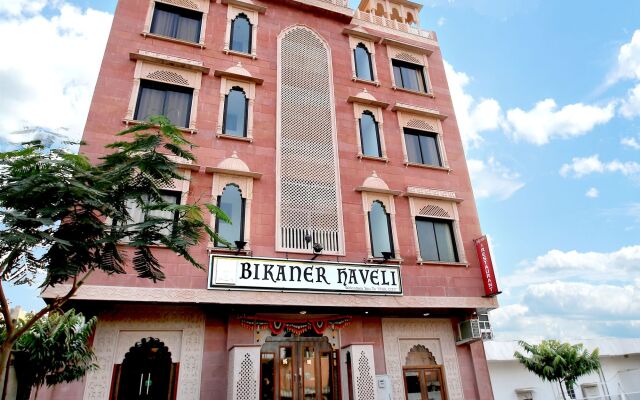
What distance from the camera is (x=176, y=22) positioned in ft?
38.9

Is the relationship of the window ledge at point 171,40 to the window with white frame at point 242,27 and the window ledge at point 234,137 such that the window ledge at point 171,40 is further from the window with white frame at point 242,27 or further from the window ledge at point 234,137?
the window ledge at point 234,137

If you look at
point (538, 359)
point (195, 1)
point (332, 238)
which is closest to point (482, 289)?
point (538, 359)

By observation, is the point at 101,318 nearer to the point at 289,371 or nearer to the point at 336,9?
the point at 289,371

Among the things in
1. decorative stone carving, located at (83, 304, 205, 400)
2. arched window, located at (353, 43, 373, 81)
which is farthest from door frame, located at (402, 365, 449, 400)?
arched window, located at (353, 43, 373, 81)

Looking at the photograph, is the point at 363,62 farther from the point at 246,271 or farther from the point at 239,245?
the point at 246,271

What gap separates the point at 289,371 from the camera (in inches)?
377

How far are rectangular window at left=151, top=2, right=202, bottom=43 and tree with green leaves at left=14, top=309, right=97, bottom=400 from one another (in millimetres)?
8235

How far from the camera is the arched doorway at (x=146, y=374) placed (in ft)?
27.4

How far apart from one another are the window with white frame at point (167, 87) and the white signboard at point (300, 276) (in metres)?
3.90

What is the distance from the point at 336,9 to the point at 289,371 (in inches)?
460

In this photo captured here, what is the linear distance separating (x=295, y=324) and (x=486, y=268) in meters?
5.46

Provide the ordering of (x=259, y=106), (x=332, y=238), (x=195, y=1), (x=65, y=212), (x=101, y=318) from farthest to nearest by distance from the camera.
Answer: (x=195, y=1) < (x=259, y=106) < (x=332, y=238) < (x=101, y=318) < (x=65, y=212)

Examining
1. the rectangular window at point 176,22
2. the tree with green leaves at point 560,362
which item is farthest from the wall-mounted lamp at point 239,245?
the tree with green leaves at point 560,362

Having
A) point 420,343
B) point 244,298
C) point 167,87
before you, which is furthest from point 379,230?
point 167,87
